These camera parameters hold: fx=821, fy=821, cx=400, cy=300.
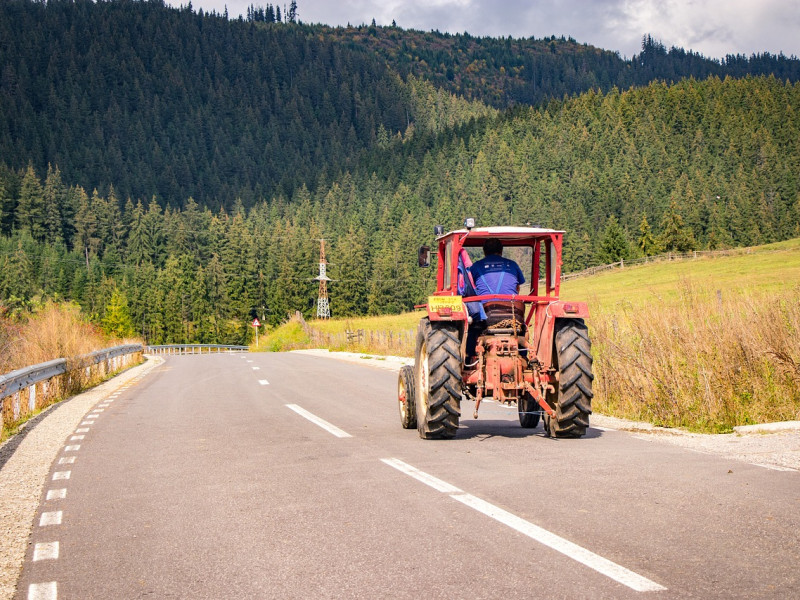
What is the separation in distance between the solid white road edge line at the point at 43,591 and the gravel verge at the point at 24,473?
0.11 m

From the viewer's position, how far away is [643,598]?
4.01m

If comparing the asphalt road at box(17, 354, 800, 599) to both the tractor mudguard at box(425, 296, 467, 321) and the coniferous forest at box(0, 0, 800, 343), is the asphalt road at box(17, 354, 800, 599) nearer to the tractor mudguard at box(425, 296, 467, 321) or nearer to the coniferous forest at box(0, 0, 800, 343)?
the tractor mudguard at box(425, 296, 467, 321)

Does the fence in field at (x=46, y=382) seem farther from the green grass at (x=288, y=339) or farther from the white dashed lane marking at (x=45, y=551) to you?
the green grass at (x=288, y=339)

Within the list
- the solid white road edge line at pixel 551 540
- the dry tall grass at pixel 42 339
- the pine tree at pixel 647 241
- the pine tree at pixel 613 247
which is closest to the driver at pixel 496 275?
the solid white road edge line at pixel 551 540

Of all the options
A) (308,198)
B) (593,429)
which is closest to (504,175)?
(308,198)

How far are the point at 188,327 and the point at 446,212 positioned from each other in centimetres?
5591

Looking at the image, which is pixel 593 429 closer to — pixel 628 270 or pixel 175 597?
pixel 175 597

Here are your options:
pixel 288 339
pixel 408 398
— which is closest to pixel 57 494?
pixel 408 398

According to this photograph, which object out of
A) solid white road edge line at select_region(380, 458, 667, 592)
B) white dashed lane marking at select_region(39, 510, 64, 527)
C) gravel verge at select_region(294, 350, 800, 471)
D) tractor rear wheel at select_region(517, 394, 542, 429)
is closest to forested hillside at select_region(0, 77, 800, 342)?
tractor rear wheel at select_region(517, 394, 542, 429)

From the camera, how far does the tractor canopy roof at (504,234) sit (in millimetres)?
10195

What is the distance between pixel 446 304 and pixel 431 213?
516 feet

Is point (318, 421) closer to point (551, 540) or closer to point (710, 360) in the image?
point (710, 360)

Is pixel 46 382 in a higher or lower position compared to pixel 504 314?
lower

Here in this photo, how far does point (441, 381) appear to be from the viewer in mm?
9523
